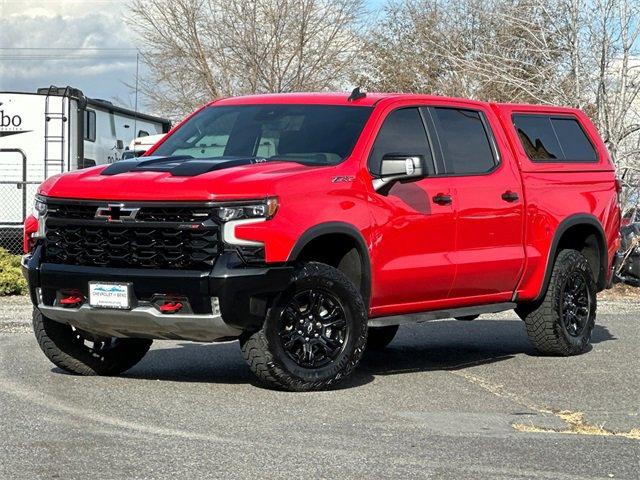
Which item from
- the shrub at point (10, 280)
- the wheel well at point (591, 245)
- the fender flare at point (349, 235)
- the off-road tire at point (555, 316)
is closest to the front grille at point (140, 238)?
the fender flare at point (349, 235)

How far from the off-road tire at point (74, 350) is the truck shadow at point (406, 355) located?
173mm

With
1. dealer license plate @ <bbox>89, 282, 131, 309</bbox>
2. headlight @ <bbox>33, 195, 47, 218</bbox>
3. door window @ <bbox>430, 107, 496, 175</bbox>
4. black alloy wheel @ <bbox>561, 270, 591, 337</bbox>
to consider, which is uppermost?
door window @ <bbox>430, 107, 496, 175</bbox>

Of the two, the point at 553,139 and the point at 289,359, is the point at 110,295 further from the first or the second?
the point at 553,139

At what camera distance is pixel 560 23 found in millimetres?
18891

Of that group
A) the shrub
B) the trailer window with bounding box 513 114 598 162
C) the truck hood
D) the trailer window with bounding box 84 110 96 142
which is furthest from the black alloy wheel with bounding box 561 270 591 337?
the trailer window with bounding box 84 110 96 142

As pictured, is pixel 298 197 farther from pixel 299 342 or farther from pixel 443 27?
pixel 443 27

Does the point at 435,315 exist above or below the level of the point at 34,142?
below

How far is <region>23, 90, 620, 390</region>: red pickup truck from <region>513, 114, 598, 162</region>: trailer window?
30 mm

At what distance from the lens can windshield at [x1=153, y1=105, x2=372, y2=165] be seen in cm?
893

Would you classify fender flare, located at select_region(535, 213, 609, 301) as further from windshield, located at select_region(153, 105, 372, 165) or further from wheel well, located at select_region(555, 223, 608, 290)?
windshield, located at select_region(153, 105, 372, 165)

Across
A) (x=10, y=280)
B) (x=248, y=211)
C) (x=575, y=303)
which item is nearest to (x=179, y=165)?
(x=248, y=211)

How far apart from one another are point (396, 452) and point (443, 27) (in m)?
25.7

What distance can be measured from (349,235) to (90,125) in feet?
48.8

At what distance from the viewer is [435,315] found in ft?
31.0
